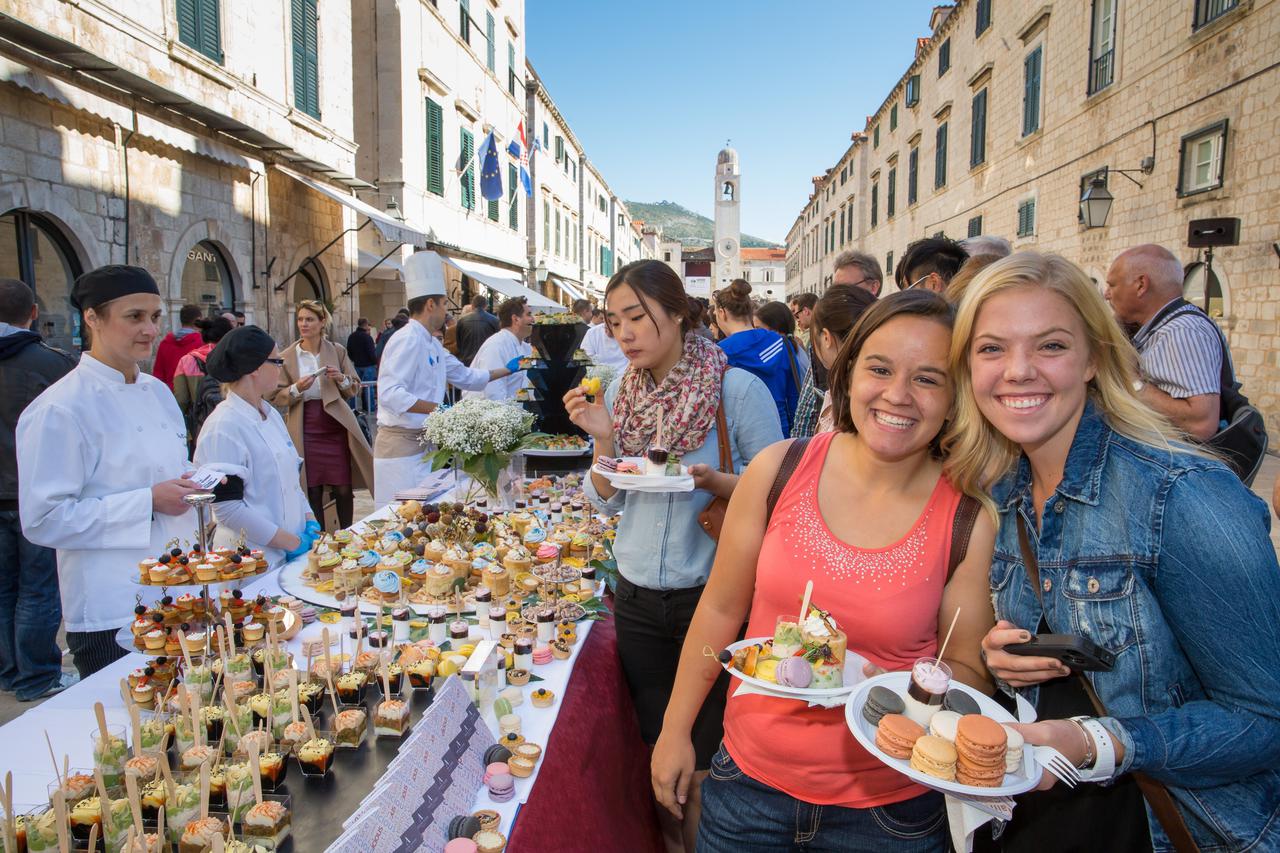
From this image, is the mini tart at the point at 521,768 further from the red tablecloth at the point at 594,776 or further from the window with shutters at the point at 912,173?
the window with shutters at the point at 912,173

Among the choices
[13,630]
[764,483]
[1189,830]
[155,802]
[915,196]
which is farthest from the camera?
[915,196]

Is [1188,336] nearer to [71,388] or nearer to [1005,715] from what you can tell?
[1005,715]

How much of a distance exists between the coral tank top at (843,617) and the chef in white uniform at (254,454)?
2.40 meters

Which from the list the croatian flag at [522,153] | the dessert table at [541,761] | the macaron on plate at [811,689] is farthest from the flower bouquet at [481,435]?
the croatian flag at [522,153]

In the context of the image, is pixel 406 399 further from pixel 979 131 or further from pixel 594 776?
pixel 979 131

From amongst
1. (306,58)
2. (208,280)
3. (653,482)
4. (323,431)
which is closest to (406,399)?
(323,431)

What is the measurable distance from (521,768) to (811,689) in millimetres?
855

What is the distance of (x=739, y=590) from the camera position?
1.90 m

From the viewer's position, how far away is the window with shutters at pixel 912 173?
2415 centimetres

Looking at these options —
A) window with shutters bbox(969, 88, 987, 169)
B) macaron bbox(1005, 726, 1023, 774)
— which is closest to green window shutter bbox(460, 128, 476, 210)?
window with shutters bbox(969, 88, 987, 169)

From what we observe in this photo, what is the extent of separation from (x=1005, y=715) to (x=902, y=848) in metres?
0.43

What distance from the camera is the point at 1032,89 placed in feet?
48.6

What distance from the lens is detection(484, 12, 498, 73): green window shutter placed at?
2039 centimetres

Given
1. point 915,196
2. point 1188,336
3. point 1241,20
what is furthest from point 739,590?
point 915,196
